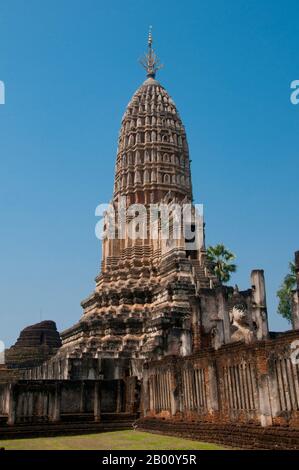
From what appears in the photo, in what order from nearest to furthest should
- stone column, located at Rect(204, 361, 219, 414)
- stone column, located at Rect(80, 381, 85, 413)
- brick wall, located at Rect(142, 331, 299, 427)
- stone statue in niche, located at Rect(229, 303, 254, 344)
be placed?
brick wall, located at Rect(142, 331, 299, 427) → stone column, located at Rect(204, 361, 219, 414) → stone statue in niche, located at Rect(229, 303, 254, 344) → stone column, located at Rect(80, 381, 85, 413)

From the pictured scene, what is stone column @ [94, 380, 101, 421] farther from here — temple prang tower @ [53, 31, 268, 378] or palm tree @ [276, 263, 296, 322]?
palm tree @ [276, 263, 296, 322]

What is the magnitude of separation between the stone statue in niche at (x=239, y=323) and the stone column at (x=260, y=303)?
702 millimetres

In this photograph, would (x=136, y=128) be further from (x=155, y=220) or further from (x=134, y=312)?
(x=134, y=312)

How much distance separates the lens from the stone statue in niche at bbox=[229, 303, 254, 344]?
27.4 metres

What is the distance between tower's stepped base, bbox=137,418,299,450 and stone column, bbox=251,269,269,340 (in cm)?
908

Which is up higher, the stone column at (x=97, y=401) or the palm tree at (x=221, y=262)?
the palm tree at (x=221, y=262)

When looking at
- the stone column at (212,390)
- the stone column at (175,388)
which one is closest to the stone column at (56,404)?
the stone column at (175,388)

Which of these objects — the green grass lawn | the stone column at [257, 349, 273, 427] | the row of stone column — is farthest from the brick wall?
the row of stone column

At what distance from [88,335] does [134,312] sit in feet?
13.8

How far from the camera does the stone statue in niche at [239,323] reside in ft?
90.0

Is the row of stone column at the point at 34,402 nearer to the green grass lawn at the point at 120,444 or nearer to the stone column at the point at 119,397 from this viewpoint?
the green grass lawn at the point at 120,444

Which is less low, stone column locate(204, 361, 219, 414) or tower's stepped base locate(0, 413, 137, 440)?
stone column locate(204, 361, 219, 414)

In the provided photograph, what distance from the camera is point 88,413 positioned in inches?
1139

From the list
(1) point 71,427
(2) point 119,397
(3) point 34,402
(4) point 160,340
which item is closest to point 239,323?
(4) point 160,340
